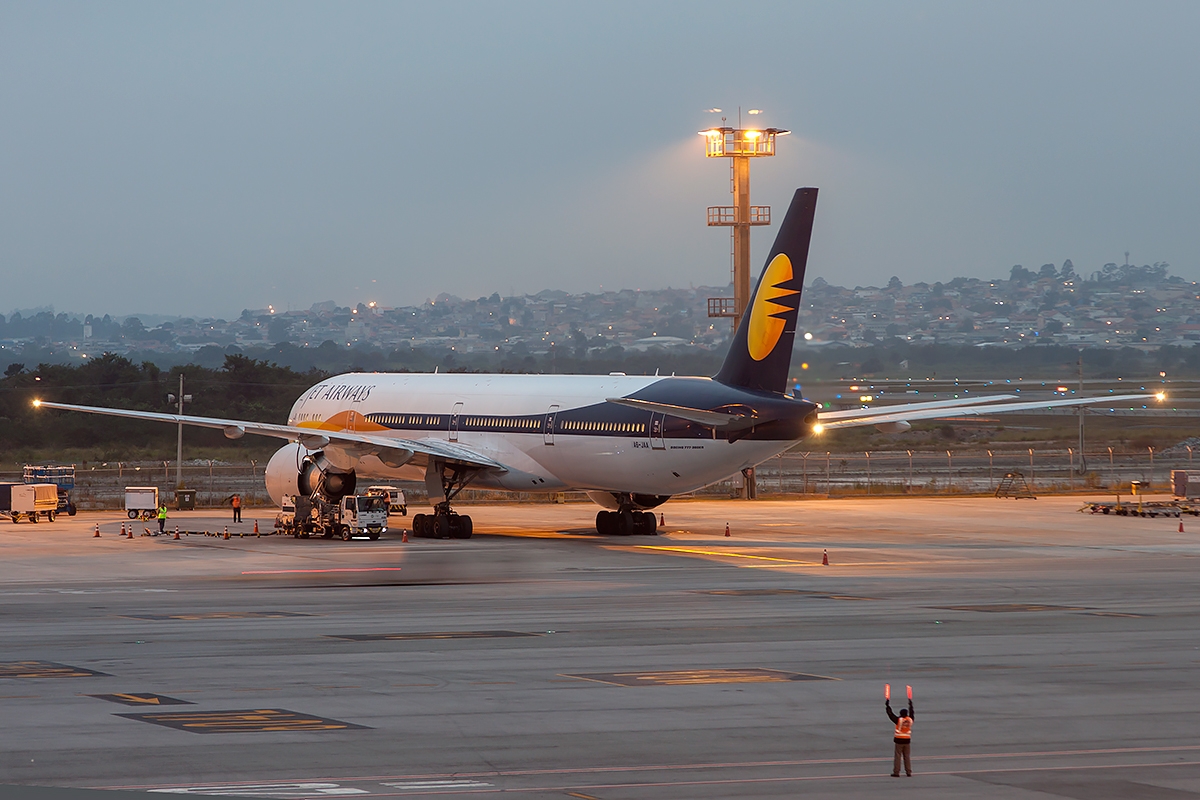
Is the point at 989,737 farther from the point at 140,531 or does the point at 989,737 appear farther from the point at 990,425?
the point at 990,425

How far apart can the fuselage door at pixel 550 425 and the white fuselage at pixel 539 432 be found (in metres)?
0.04

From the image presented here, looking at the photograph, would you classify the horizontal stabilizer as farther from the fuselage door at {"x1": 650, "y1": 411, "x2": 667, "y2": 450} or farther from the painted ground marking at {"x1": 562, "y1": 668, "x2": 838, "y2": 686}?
the painted ground marking at {"x1": 562, "y1": 668, "x2": 838, "y2": 686}

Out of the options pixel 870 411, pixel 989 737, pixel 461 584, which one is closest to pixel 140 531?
pixel 461 584

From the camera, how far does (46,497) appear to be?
48.6 metres

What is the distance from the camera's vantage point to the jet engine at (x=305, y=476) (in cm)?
4441

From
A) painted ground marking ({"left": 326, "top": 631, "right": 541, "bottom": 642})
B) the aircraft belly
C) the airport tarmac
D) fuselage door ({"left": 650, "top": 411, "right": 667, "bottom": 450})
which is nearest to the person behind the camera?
the airport tarmac

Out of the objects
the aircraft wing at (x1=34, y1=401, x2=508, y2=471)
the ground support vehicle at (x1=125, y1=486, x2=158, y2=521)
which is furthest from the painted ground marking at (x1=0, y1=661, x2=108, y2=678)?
the ground support vehicle at (x1=125, y1=486, x2=158, y2=521)

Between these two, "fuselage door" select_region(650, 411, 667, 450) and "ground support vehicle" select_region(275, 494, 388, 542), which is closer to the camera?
"fuselage door" select_region(650, 411, 667, 450)

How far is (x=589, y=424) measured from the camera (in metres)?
40.1

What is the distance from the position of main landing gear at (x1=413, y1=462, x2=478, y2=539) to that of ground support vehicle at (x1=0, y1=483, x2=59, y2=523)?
43.9 feet

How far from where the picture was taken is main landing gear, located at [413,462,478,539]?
42406 millimetres

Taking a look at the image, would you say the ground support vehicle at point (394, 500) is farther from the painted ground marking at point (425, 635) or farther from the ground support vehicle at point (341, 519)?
the painted ground marking at point (425, 635)

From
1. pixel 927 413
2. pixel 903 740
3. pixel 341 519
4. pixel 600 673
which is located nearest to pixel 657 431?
pixel 927 413

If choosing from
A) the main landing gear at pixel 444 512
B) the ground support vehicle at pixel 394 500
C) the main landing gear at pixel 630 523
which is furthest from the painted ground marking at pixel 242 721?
the ground support vehicle at pixel 394 500
